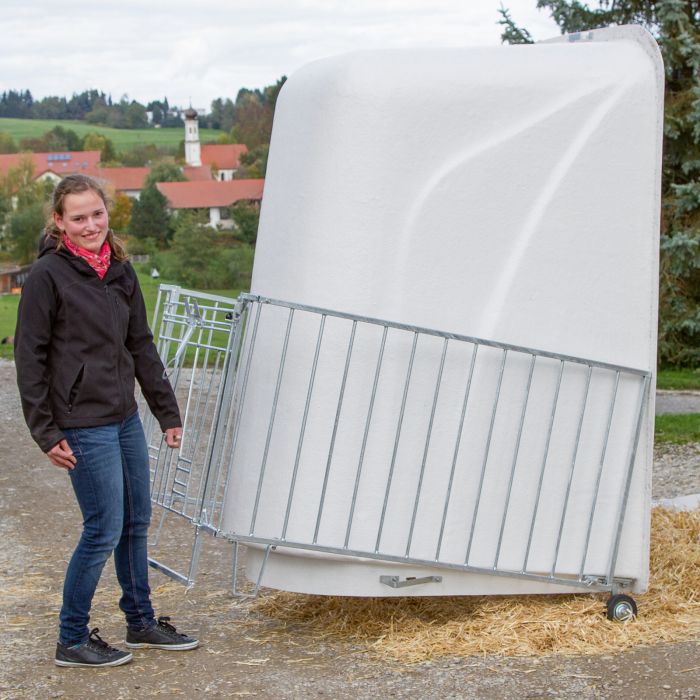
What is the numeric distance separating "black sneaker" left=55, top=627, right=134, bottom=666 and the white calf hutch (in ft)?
1.81

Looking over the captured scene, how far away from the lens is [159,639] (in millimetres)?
4047

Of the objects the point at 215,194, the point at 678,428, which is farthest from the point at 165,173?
the point at 678,428

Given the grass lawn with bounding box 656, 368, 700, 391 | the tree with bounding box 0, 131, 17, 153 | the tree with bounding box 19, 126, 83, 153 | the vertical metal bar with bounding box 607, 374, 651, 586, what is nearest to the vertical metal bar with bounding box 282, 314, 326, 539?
the vertical metal bar with bounding box 607, 374, 651, 586

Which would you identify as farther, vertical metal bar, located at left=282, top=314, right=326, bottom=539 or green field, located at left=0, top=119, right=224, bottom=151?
green field, located at left=0, top=119, right=224, bottom=151

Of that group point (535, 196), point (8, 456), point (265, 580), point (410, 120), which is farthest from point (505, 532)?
point (8, 456)

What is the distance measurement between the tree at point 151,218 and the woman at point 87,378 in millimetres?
39116

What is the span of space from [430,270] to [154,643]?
1.70 metres

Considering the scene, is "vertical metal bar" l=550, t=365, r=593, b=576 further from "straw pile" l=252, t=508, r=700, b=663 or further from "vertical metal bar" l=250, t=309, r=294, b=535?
"vertical metal bar" l=250, t=309, r=294, b=535

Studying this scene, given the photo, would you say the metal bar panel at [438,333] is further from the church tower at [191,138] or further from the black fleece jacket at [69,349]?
the church tower at [191,138]

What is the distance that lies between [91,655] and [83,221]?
1.52m

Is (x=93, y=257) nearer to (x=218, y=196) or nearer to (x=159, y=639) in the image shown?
(x=159, y=639)

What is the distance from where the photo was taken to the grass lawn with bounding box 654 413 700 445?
9648 mm

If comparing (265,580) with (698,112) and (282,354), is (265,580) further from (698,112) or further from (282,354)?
(698,112)

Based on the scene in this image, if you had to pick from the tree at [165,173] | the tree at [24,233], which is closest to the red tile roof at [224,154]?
the tree at [165,173]
